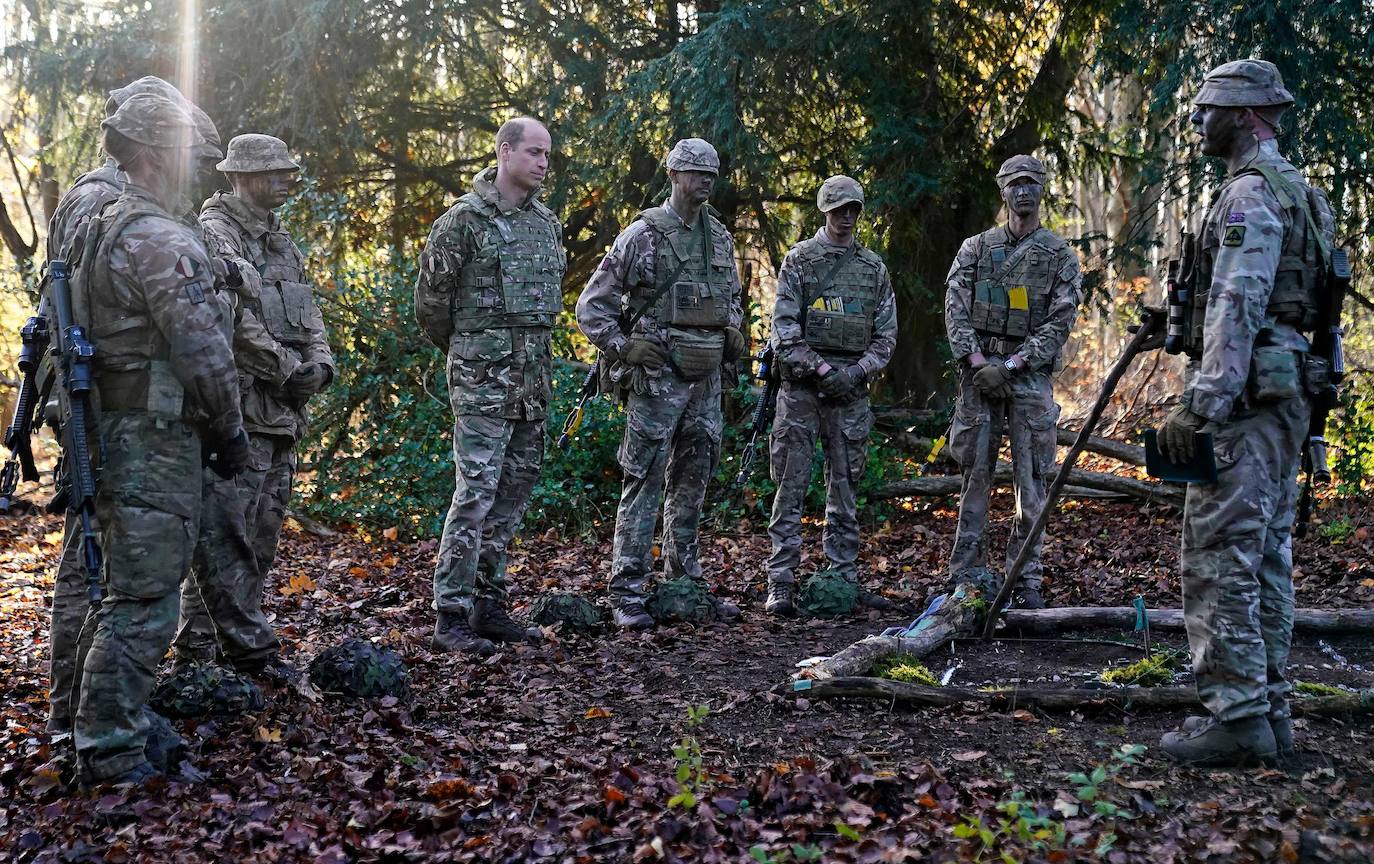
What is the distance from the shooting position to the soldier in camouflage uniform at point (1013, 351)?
25.3 ft

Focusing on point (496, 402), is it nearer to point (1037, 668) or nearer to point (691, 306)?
point (691, 306)

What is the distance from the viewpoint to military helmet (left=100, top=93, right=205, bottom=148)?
458 cm

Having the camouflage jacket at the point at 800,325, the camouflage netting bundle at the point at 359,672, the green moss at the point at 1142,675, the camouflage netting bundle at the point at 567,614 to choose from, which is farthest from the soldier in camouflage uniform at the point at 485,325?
the green moss at the point at 1142,675

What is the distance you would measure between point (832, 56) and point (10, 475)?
8.59m

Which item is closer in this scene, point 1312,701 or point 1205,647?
point 1205,647

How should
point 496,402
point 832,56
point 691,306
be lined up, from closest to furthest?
point 496,402
point 691,306
point 832,56

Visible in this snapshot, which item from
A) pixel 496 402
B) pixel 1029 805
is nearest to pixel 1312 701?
pixel 1029 805

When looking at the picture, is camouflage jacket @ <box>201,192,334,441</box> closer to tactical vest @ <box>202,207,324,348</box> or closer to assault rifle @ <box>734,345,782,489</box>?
tactical vest @ <box>202,207,324,348</box>

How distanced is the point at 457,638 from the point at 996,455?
3687 mm

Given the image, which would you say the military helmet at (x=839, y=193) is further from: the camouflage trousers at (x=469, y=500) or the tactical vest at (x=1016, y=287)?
the camouflage trousers at (x=469, y=500)

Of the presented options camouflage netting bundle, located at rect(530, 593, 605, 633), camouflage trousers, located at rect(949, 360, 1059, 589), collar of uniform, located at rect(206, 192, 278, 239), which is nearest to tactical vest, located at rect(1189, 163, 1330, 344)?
camouflage trousers, located at rect(949, 360, 1059, 589)

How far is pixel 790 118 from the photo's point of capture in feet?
39.0

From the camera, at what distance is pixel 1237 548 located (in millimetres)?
4531

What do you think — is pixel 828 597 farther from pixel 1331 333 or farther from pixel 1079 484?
pixel 1079 484
